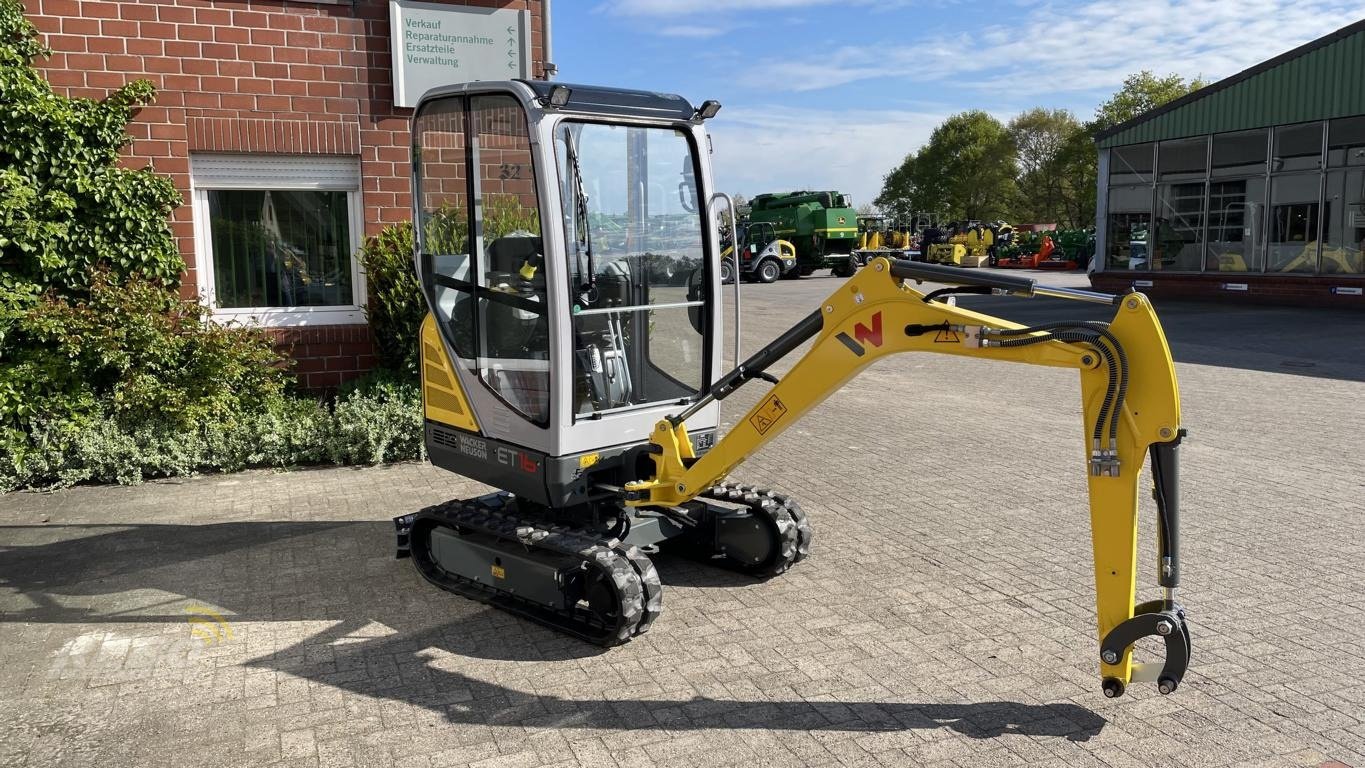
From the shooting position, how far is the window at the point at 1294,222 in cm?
2302

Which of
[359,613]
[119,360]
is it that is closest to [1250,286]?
A: [119,360]

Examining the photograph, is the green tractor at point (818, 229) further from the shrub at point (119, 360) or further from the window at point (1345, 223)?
the shrub at point (119, 360)

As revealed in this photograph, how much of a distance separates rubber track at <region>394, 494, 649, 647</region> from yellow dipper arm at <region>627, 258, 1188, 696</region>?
816 mm

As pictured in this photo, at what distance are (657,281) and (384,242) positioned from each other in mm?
4558

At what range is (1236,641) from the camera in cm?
500

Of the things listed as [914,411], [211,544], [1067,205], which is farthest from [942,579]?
[1067,205]

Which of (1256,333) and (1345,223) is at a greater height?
(1345,223)

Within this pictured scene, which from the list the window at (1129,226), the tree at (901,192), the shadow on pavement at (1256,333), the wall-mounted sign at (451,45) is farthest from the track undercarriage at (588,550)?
the tree at (901,192)

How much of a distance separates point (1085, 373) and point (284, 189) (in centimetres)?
764

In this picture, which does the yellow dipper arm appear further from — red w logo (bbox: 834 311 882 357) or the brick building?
the brick building

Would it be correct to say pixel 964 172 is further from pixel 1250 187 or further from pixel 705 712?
pixel 705 712

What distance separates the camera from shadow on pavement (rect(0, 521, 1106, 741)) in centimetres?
428

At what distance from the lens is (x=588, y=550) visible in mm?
4965

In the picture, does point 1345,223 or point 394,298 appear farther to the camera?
point 1345,223
